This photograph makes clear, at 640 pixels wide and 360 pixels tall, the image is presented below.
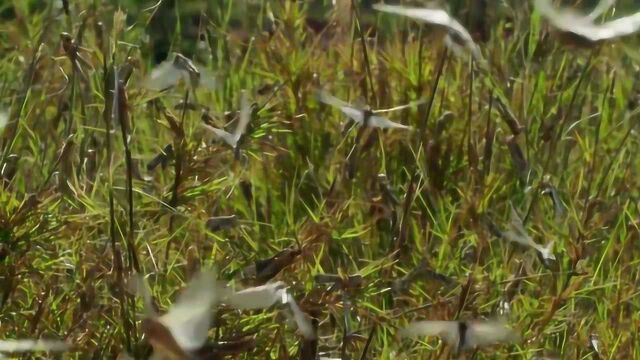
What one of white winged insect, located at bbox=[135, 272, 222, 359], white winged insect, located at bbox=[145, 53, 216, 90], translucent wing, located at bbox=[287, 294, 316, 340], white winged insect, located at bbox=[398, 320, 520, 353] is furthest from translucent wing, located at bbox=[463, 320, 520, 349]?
white winged insect, located at bbox=[145, 53, 216, 90]

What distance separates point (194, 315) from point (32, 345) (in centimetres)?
23

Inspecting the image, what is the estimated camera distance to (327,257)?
117cm

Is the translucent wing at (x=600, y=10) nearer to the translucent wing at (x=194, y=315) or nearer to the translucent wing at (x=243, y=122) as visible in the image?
the translucent wing at (x=243, y=122)

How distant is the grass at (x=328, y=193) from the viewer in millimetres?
1072

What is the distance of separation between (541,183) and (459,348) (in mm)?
315

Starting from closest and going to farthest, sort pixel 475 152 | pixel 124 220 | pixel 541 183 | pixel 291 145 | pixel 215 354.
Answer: pixel 215 354
pixel 124 220
pixel 541 183
pixel 475 152
pixel 291 145

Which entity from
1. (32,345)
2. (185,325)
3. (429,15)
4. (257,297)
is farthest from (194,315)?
(429,15)

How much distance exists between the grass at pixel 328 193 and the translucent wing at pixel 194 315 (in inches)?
7.4

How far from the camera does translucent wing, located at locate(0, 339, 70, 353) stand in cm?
91

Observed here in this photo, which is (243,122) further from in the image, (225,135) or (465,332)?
(465,332)

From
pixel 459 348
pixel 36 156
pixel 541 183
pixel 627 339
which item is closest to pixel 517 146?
pixel 541 183

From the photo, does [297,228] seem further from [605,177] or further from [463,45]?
[605,177]

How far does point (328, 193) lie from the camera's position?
126 centimetres

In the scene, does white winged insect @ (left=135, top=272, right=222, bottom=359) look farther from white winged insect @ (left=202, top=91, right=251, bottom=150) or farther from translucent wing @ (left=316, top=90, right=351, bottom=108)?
translucent wing @ (left=316, top=90, right=351, bottom=108)
